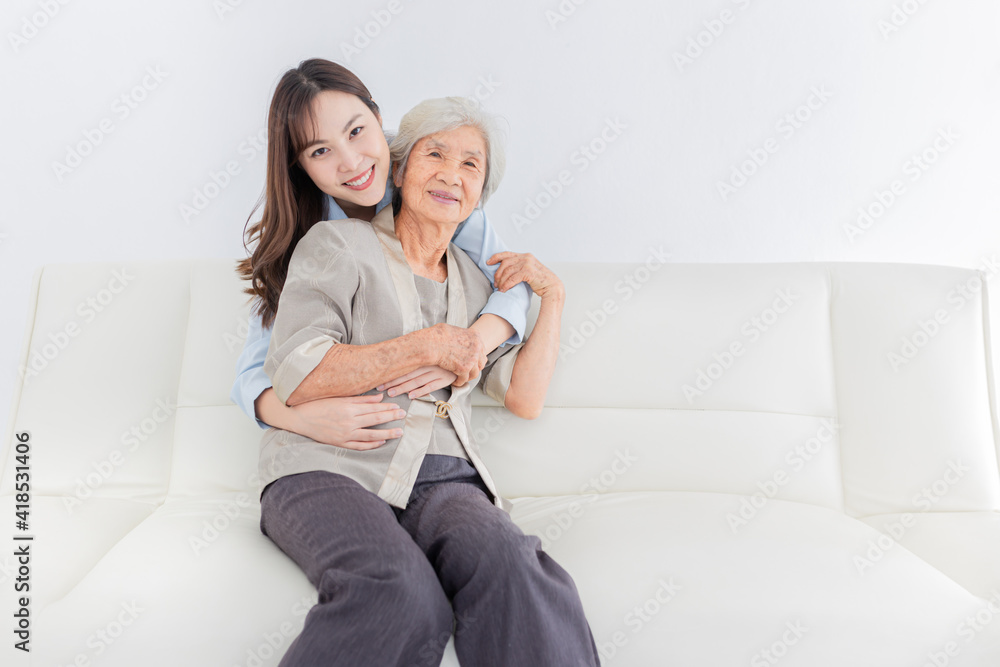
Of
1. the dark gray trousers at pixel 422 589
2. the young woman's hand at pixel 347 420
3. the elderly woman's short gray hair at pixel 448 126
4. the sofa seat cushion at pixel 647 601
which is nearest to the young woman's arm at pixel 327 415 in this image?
the young woman's hand at pixel 347 420

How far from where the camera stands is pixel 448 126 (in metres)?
1.49

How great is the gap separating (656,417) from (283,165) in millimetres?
1059

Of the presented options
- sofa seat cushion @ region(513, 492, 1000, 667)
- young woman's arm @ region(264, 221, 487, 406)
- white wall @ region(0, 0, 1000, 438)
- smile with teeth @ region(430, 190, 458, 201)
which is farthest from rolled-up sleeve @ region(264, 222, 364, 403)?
white wall @ region(0, 0, 1000, 438)

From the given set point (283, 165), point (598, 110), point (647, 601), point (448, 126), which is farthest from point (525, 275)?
point (598, 110)

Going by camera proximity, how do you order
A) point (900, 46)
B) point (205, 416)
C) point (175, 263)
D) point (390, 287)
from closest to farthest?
point (390, 287) < point (205, 416) < point (175, 263) < point (900, 46)

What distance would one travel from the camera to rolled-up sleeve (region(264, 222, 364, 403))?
1.27m

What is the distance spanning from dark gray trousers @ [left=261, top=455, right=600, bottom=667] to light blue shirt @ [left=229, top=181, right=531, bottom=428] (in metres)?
0.30

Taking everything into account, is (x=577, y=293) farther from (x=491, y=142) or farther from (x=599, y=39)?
(x=599, y=39)

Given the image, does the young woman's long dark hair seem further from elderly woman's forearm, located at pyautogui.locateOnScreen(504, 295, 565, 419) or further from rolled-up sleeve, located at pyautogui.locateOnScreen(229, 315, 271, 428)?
elderly woman's forearm, located at pyautogui.locateOnScreen(504, 295, 565, 419)

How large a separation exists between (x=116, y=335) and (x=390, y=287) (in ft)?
2.82

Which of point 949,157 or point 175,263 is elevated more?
point 949,157

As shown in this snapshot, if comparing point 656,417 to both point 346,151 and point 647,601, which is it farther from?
point 346,151

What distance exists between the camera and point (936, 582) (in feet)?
4.04

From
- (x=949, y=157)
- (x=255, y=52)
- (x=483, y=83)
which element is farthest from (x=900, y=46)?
(x=255, y=52)
